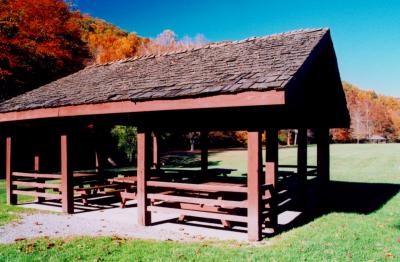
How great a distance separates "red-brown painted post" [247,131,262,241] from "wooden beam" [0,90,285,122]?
884 mm

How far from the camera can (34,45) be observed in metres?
22.1

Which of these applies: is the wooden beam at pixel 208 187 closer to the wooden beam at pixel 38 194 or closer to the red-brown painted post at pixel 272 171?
the red-brown painted post at pixel 272 171

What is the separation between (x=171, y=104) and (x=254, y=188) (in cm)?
239

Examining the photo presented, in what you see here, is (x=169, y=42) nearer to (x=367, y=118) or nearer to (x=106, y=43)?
(x=106, y=43)

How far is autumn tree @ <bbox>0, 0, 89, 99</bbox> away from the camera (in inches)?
837

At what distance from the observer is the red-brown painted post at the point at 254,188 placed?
7148 millimetres

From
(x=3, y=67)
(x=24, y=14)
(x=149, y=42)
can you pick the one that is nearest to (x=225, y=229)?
(x=3, y=67)

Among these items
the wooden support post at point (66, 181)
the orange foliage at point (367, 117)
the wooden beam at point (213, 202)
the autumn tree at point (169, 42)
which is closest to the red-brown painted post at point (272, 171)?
the wooden beam at point (213, 202)

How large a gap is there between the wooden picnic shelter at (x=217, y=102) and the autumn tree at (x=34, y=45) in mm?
10357

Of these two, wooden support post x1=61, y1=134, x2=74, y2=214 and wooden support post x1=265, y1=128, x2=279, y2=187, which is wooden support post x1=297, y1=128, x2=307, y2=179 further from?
wooden support post x1=61, y1=134, x2=74, y2=214

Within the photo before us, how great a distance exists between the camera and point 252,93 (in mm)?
6566

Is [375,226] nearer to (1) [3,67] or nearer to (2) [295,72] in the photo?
(2) [295,72]

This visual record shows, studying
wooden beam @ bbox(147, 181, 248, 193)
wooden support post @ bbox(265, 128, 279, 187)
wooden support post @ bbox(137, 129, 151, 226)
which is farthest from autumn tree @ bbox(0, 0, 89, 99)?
wooden support post @ bbox(265, 128, 279, 187)

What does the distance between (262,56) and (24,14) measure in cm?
1948
